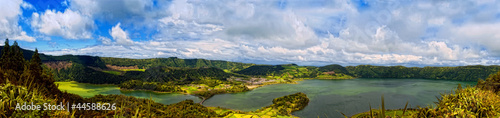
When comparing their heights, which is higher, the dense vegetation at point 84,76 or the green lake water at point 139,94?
the dense vegetation at point 84,76

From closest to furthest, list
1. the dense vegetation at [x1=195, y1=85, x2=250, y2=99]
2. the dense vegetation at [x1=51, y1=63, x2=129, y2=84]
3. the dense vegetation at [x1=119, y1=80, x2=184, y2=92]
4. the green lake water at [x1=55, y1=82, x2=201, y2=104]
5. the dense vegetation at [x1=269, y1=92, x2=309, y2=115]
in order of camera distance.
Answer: the dense vegetation at [x1=269, y1=92, x2=309, y2=115] → the green lake water at [x1=55, y1=82, x2=201, y2=104] → the dense vegetation at [x1=195, y1=85, x2=250, y2=99] → the dense vegetation at [x1=119, y1=80, x2=184, y2=92] → the dense vegetation at [x1=51, y1=63, x2=129, y2=84]

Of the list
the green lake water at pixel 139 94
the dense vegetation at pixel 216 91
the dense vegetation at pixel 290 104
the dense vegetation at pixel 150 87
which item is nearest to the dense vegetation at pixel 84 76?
the dense vegetation at pixel 150 87

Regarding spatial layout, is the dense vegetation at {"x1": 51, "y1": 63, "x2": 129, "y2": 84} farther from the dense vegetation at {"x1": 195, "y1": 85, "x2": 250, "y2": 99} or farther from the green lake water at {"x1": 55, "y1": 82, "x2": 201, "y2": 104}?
the dense vegetation at {"x1": 195, "y1": 85, "x2": 250, "y2": 99}

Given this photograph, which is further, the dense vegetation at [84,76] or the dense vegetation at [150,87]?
the dense vegetation at [84,76]

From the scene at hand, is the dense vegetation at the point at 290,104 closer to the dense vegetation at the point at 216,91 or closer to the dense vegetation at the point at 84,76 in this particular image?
the dense vegetation at the point at 216,91

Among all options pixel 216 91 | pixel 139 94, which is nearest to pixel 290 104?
pixel 216 91

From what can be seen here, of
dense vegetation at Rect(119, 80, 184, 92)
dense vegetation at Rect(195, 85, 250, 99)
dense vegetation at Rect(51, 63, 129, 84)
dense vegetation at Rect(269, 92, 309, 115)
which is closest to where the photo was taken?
dense vegetation at Rect(269, 92, 309, 115)

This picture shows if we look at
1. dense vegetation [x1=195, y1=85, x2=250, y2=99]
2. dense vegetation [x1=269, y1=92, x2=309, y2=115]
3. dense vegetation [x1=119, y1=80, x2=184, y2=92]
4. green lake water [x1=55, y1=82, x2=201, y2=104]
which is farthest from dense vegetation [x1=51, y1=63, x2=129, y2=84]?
dense vegetation [x1=269, y1=92, x2=309, y2=115]

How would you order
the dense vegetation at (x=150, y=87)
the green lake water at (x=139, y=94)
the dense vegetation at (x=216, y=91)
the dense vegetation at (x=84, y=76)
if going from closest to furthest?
1. the green lake water at (x=139, y=94)
2. the dense vegetation at (x=216, y=91)
3. the dense vegetation at (x=150, y=87)
4. the dense vegetation at (x=84, y=76)

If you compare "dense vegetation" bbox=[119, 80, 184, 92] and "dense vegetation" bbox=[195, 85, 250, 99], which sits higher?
"dense vegetation" bbox=[119, 80, 184, 92]

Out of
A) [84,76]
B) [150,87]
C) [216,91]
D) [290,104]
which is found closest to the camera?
[290,104]

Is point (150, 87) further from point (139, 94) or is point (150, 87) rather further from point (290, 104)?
point (290, 104)

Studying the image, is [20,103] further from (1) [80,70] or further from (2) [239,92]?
(1) [80,70]
